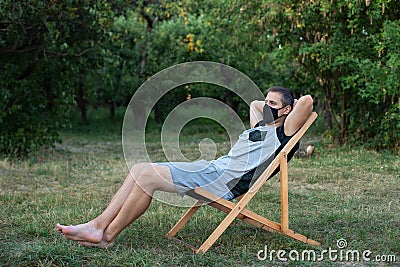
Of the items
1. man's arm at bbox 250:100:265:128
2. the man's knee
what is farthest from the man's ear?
the man's knee

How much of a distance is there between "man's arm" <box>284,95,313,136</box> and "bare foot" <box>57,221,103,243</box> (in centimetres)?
151

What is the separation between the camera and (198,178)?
4180 millimetres

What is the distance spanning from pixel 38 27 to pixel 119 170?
262 centimetres

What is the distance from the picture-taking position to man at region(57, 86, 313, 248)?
4.06m

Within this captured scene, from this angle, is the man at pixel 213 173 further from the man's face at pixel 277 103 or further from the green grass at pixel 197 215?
the green grass at pixel 197 215

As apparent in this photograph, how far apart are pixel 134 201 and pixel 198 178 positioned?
466 mm

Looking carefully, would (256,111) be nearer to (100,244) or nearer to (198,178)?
(198,178)

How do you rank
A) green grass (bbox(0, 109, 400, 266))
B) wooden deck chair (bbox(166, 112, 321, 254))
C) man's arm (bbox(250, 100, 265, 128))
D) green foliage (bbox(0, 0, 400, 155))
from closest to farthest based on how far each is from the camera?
green grass (bbox(0, 109, 400, 266)), wooden deck chair (bbox(166, 112, 321, 254)), man's arm (bbox(250, 100, 265, 128)), green foliage (bbox(0, 0, 400, 155))

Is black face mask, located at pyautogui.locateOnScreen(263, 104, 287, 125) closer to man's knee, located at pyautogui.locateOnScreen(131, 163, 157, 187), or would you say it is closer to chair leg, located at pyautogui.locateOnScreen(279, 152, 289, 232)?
chair leg, located at pyautogui.locateOnScreen(279, 152, 289, 232)

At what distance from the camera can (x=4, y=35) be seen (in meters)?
9.59

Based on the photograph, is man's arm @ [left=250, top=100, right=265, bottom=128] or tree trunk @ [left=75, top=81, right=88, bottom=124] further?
tree trunk @ [left=75, top=81, right=88, bottom=124]

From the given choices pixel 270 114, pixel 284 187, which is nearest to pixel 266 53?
pixel 270 114

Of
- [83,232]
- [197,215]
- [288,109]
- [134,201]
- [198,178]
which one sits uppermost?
[288,109]

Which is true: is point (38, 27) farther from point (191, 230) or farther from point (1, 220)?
point (191, 230)
